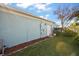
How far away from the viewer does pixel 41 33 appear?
4.85 m

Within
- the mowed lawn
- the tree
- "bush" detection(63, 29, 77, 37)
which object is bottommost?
the mowed lawn

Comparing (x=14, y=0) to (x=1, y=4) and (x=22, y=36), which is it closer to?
(x=1, y=4)

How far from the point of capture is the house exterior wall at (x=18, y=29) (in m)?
4.68

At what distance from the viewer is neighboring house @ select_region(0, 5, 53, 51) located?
4680 mm

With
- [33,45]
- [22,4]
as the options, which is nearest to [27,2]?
[22,4]

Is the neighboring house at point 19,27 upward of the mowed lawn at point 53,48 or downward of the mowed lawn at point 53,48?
upward

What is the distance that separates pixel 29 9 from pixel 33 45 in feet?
2.04

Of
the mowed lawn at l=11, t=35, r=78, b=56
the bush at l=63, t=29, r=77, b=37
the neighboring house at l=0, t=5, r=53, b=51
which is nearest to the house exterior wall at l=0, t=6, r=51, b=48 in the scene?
the neighboring house at l=0, t=5, r=53, b=51

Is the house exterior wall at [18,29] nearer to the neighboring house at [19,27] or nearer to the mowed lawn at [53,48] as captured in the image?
the neighboring house at [19,27]

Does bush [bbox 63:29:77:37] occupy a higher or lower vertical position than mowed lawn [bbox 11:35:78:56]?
higher

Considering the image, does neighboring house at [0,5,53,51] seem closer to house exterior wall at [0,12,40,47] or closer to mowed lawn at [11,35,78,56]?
house exterior wall at [0,12,40,47]

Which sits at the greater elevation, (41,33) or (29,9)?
(29,9)

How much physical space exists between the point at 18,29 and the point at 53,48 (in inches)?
26.8

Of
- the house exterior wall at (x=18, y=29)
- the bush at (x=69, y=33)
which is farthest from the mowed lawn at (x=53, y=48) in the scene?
the house exterior wall at (x=18, y=29)
